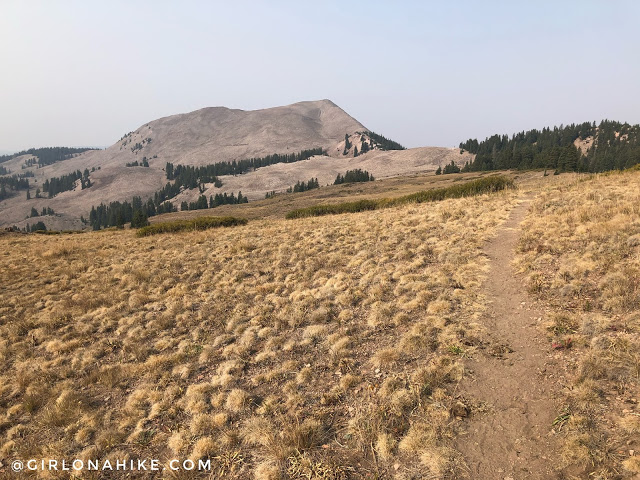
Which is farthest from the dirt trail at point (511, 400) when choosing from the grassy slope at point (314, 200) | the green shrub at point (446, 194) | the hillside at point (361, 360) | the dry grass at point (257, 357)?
the grassy slope at point (314, 200)

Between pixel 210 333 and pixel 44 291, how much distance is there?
13307 millimetres

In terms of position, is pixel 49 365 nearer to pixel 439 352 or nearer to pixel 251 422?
pixel 251 422

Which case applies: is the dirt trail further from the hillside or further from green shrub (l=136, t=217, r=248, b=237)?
green shrub (l=136, t=217, r=248, b=237)

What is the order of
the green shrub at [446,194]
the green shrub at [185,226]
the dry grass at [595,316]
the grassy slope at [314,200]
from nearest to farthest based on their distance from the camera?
1. the dry grass at [595,316]
2. the green shrub at [185,226]
3. the green shrub at [446,194]
4. the grassy slope at [314,200]

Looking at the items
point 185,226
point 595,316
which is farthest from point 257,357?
point 185,226

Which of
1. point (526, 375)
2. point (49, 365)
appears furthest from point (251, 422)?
point (49, 365)

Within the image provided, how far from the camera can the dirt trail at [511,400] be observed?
19.9 ft

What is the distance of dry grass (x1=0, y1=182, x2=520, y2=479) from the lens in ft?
23.8

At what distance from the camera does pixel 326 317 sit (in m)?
13.1

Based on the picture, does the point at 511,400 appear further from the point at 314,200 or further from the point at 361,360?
the point at 314,200

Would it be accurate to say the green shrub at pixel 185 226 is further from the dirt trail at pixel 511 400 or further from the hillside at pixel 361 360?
the dirt trail at pixel 511 400

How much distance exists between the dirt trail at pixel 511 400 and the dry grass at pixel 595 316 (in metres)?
0.41

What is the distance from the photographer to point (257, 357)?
36.3 feet

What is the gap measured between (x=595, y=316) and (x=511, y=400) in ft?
14.7
